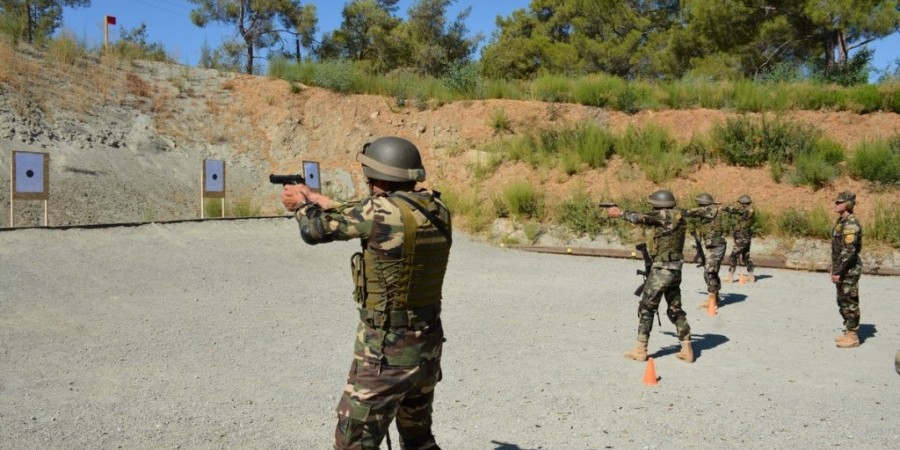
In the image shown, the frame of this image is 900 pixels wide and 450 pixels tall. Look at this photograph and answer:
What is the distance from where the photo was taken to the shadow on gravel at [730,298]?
11.4 m

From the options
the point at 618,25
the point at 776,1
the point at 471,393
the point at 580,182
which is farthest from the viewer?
the point at 618,25

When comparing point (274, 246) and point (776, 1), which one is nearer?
point (274, 246)

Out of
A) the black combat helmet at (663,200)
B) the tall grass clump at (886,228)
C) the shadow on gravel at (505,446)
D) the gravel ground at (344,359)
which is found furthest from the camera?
the tall grass clump at (886,228)

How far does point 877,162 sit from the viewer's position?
1803 cm

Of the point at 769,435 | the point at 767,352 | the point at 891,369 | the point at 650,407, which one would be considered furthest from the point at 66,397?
the point at 891,369

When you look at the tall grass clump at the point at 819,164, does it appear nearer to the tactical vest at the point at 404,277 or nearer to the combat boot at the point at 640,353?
the combat boot at the point at 640,353

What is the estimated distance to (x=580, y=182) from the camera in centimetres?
1942

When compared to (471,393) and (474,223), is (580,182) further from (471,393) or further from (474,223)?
(471,393)

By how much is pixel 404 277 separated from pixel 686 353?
5.15m

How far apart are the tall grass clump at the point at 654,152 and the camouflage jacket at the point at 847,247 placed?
430 inches

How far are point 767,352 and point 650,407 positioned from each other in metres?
2.88

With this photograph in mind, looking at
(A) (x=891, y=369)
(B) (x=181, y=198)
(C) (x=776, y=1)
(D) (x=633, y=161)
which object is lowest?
(A) (x=891, y=369)

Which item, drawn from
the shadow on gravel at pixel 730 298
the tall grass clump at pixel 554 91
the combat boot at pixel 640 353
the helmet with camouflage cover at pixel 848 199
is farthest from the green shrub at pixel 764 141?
the combat boot at pixel 640 353

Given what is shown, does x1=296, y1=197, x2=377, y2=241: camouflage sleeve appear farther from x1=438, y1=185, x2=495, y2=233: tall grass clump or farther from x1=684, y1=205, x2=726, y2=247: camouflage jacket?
x1=438, y1=185, x2=495, y2=233: tall grass clump
